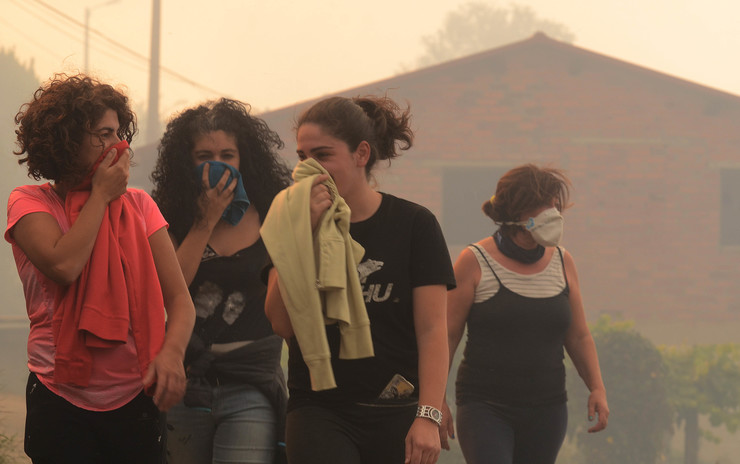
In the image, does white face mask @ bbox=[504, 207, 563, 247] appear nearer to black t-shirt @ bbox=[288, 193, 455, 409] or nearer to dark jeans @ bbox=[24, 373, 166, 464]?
black t-shirt @ bbox=[288, 193, 455, 409]

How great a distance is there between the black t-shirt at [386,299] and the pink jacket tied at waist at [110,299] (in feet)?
1.58

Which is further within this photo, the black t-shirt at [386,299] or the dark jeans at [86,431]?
the black t-shirt at [386,299]

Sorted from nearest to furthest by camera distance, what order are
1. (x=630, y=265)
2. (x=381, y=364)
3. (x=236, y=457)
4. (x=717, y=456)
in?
(x=381, y=364)
(x=236, y=457)
(x=717, y=456)
(x=630, y=265)

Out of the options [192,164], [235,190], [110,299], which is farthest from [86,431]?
[192,164]

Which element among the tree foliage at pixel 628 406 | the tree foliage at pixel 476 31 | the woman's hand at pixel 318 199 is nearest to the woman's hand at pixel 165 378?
the woman's hand at pixel 318 199

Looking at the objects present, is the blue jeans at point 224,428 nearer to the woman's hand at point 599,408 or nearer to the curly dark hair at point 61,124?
the curly dark hair at point 61,124

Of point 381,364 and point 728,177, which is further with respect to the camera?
point 728,177

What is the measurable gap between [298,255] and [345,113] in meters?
0.49

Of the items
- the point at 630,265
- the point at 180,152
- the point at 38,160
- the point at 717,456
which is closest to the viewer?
the point at 38,160

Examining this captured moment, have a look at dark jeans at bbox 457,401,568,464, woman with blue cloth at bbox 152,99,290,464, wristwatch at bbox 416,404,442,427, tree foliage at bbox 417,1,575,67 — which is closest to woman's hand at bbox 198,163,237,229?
woman with blue cloth at bbox 152,99,290,464

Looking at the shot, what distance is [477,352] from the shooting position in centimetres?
454

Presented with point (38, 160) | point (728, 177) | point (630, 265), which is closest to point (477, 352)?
point (38, 160)

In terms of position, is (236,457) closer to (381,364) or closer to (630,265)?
(381,364)

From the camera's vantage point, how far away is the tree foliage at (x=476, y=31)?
67.8 metres
